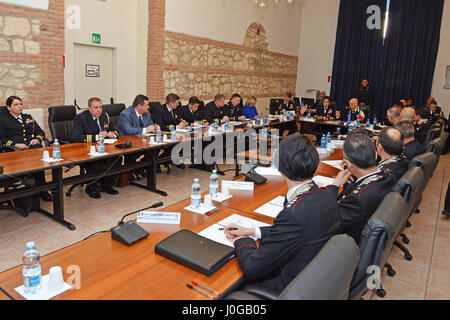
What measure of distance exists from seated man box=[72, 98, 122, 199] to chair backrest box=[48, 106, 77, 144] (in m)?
0.23

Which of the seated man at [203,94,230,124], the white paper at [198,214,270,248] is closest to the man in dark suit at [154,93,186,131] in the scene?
the seated man at [203,94,230,124]

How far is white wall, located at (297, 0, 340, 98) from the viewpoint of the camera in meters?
12.0

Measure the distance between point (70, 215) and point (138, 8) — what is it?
4940mm

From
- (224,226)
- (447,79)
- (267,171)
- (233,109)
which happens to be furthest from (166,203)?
(447,79)

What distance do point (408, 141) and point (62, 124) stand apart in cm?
432

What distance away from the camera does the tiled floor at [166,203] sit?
2.86m

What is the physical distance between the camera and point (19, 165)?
314cm

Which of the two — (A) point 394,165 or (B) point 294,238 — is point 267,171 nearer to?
(A) point 394,165

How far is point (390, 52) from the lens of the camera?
11.2 metres

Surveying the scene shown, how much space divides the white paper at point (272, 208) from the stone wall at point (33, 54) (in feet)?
14.9

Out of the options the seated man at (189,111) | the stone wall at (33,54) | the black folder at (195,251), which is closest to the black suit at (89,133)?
the stone wall at (33,54)

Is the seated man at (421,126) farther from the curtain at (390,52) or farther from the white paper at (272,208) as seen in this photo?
the white paper at (272,208)

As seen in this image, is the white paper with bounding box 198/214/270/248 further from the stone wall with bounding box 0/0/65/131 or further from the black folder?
the stone wall with bounding box 0/0/65/131
